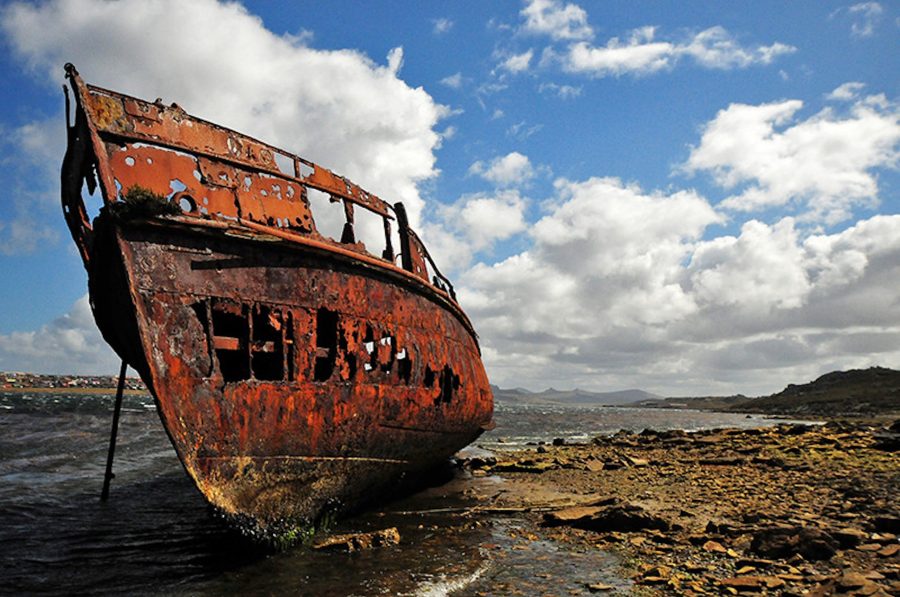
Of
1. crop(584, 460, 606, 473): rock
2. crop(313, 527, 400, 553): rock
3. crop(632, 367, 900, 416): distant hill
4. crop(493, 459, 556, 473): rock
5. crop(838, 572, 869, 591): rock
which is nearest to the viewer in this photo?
crop(838, 572, 869, 591): rock

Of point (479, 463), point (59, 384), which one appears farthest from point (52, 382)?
point (479, 463)

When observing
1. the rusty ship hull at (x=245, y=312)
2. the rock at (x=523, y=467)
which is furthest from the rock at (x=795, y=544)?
the rock at (x=523, y=467)

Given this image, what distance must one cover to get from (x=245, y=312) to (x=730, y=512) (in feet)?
18.5

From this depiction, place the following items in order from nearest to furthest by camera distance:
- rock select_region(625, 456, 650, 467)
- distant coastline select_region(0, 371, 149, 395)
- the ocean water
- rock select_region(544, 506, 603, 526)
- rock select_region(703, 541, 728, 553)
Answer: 1. the ocean water
2. rock select_region(703, 541, 728, 553)
3. rock select_region(544, 506, 603, 526)
4. rock select_region(625, 456, 650, 467)
5. distant coastline select_region(0, 371, 149, 395)

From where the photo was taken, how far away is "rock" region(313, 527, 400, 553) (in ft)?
16.8

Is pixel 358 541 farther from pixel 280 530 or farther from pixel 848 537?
pixel 848 537

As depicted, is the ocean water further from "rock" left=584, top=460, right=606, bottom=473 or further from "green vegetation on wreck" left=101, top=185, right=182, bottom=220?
"green vegetation on wreck" left=101, top=185, right=182, bottom=220

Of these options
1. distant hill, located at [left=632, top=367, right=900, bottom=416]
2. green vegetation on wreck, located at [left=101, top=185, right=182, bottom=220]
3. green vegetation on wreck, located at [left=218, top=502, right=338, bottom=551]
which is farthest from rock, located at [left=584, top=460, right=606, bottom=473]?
distant hill, located at [left=632, top=367, right=900, bottom=416]

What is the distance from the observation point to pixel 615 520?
18.2 feet

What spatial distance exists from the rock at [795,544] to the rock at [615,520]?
42.1 inches

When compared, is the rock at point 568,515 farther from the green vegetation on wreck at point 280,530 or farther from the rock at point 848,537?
the green vegetation on wreck at point 280,530

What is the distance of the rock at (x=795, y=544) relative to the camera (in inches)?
167

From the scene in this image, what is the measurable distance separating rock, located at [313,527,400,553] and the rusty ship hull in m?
0.36

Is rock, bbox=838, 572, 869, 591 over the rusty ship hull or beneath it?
beneath
